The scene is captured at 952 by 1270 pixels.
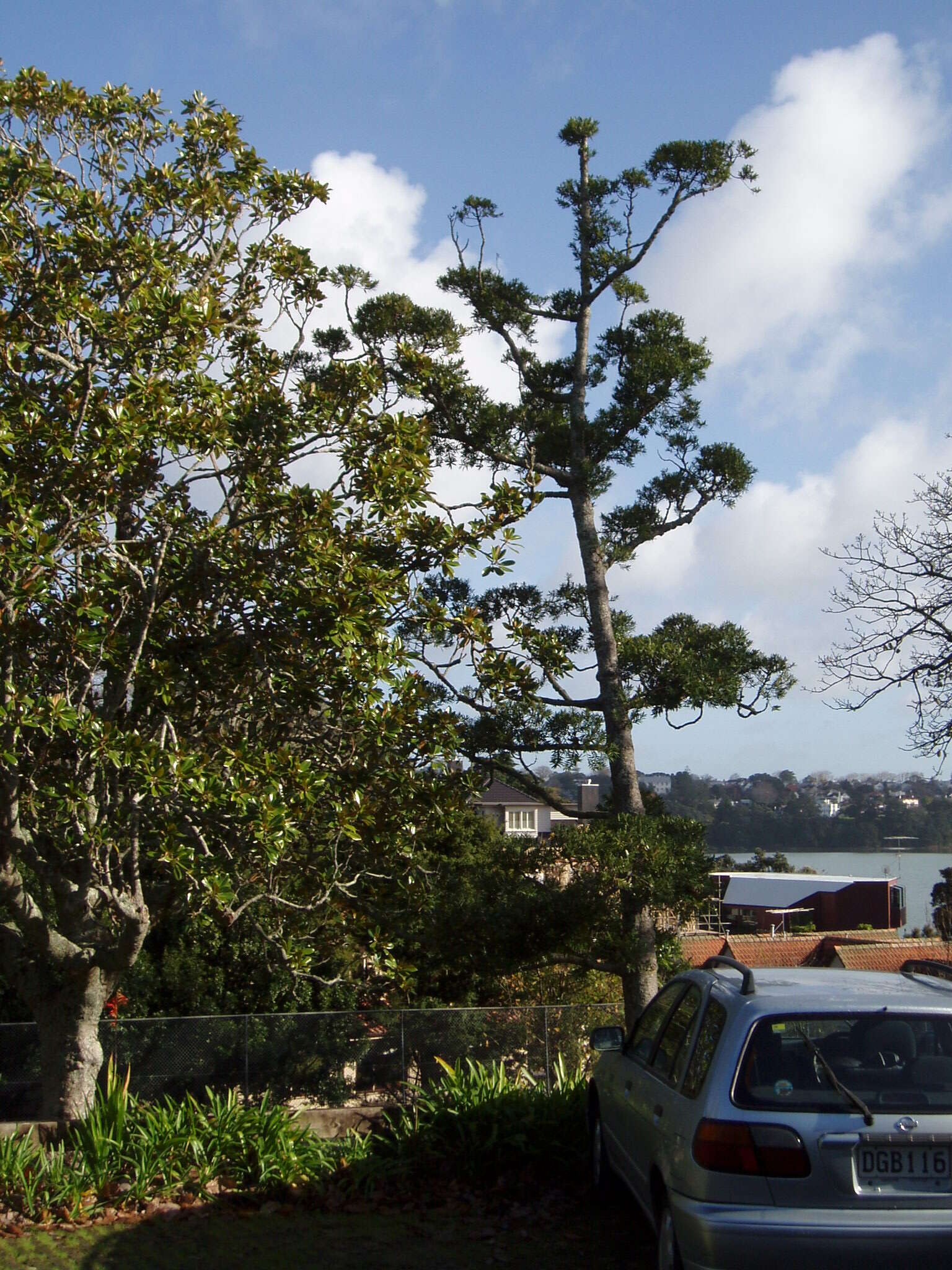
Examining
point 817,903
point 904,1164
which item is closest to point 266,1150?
point 904,1164

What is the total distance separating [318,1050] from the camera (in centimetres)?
1305

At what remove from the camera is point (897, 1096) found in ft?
14.5

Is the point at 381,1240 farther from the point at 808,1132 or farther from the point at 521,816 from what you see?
the point at 521,816

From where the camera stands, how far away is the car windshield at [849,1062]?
4.42m

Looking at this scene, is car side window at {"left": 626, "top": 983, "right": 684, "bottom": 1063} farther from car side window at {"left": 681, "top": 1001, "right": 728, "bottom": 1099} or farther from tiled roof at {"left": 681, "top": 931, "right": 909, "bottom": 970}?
tiled roof at {"left": 681, "top": 931, "right": 909, "bottom": 970}

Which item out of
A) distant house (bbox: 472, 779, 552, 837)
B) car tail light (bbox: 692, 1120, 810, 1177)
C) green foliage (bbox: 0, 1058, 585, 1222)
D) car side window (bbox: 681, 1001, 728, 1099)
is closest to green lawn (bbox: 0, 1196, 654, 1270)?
green foliage (bbox: 0, 1058, 585, 1222)

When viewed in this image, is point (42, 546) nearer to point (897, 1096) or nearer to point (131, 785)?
point (131, 785)

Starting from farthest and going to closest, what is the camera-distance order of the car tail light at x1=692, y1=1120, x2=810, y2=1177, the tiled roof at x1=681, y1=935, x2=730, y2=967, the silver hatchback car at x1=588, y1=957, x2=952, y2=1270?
the tiled roof at x1=681, y1=935, x2=730, y2=967, the car tail light at x1=692, y1=1120, x2=810, y2=1177, the silver hatchback car at x1=588, y1=957, x2=952, y2=1270

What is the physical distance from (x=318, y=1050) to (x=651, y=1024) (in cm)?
758

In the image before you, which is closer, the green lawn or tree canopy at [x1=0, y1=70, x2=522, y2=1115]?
the green lawn

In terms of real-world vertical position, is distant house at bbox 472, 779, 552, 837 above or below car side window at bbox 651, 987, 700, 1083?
above

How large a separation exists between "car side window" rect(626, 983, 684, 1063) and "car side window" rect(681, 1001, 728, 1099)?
85 cm

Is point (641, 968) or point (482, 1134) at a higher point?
point (641, 968)

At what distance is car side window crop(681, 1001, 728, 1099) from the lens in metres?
4.79
